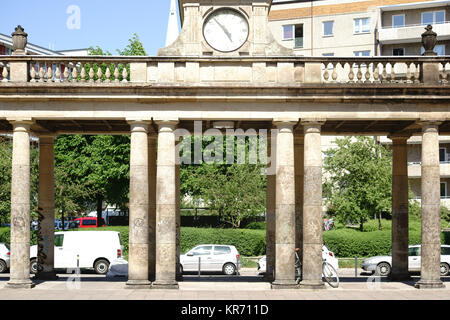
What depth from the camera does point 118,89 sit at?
22.2 metres

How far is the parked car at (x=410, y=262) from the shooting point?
34.3m

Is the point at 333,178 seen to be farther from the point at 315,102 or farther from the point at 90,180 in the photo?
the point at 315,102

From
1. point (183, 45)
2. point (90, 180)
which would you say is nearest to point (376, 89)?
point (183, 45)

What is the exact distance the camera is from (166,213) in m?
22.4

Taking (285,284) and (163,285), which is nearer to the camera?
(163,285)

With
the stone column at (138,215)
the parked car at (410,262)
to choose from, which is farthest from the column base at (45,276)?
the parked car at (410,262)

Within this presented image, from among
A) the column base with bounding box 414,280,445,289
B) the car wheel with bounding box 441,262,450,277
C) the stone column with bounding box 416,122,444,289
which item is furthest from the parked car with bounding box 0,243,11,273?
the car wheel with bounding box 441,262,450,277

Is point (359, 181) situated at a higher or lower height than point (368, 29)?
lower

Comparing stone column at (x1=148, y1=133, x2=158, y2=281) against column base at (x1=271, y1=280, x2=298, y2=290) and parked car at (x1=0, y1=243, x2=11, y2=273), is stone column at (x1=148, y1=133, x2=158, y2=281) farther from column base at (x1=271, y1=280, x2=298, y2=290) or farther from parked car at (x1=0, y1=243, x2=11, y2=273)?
parked car at (x1=0, y1=243, x2=11, y2=273)

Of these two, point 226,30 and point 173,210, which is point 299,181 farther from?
point 226,30

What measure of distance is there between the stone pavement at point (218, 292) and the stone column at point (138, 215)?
691 mm

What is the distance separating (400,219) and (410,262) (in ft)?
34.6

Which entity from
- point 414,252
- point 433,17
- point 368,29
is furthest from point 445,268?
point 368,29

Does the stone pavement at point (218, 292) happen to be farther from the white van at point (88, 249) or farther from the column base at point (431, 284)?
the white van at point (88, 249)
